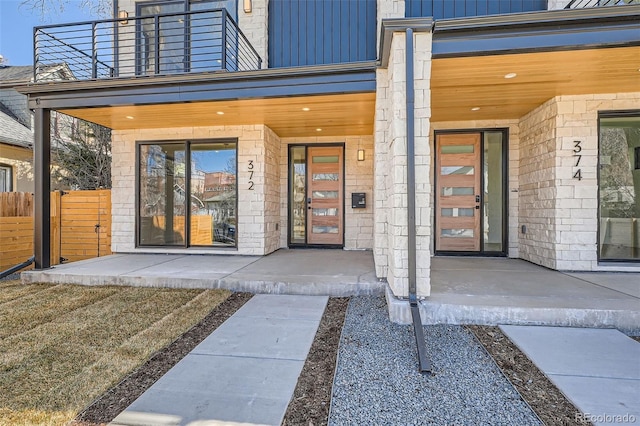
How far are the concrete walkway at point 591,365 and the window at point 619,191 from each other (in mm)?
2478

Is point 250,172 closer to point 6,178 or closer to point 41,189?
point 41,189

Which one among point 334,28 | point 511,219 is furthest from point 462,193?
point 334,28

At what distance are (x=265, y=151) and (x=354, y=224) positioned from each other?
2.29 metres

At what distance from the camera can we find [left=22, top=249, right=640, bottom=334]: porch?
286 centimetres

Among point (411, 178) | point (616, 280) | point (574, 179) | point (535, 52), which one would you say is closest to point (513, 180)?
point (574, 179)

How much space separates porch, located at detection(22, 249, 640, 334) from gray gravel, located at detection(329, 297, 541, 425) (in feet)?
1.25

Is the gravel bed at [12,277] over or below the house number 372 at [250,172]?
below

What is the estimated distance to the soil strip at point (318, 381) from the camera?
5.44 feet

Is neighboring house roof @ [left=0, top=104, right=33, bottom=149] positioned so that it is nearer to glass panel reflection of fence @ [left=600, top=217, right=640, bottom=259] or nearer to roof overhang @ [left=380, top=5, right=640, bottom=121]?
roof overhang @ [left=380, top=5, right=640, bottom=121]

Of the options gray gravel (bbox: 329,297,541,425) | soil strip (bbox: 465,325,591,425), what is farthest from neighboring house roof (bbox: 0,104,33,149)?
soil strip (bbox: 465,325,591,425)

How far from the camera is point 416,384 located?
196cm

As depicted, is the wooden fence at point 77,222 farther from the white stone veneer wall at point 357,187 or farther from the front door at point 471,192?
the front door at point 471,192

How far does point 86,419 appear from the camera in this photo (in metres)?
1.62

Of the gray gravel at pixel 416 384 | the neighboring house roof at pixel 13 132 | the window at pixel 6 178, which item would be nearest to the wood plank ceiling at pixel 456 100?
the gray gravel at pixel 416 384
